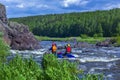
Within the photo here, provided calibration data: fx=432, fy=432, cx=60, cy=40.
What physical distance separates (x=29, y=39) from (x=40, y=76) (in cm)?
7207

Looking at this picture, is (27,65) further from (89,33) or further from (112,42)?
(89,33)

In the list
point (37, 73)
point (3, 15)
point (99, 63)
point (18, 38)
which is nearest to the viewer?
point (37, 73)

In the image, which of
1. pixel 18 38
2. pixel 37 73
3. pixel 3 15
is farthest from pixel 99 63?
pixel 3 15

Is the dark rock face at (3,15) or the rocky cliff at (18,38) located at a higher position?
the dark rock face at (3,15)

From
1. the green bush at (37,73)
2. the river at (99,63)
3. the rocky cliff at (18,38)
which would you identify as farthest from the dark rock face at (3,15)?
the green bush at (37,73)

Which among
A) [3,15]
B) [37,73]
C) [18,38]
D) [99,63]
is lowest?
[18,38]

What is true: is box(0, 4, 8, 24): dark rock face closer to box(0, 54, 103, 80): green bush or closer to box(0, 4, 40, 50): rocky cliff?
box(0, 4, 40, 50): rocky cliff

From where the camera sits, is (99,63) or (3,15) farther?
(3,15)

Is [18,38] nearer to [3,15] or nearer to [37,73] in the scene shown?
[3,15]

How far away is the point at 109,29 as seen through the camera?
185750 mm

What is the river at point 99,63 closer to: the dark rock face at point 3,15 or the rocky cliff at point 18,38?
the rocky cliff at point 18,38

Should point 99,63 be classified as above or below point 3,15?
below

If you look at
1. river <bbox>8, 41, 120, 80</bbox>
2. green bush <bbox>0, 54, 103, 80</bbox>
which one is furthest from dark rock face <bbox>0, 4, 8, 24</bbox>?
green bush <bbox>0, 54, 103, 80</bbox>

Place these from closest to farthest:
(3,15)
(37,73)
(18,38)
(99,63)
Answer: (37,73) < (99,63) < (18,38) < (3,15)
